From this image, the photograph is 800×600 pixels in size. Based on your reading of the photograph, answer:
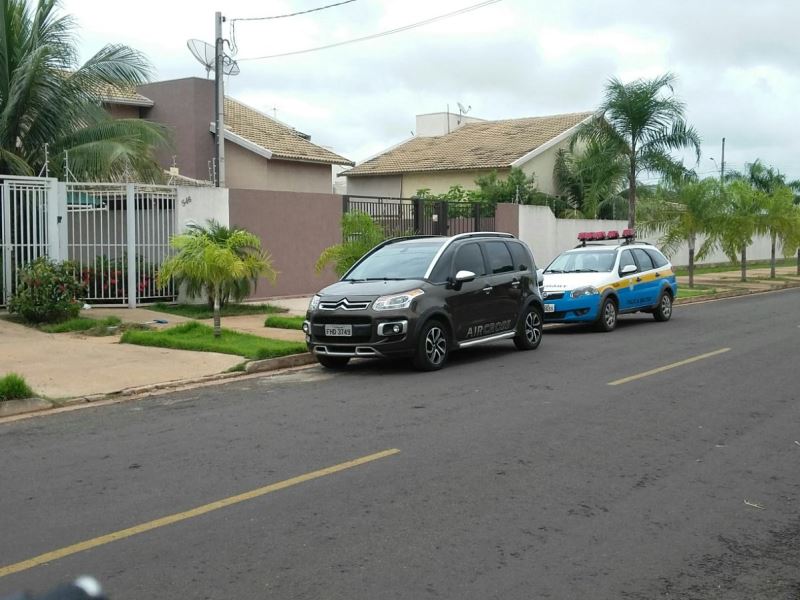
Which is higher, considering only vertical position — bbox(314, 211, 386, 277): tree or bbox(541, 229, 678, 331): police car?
bbox(314, 211, 386, 277): tree

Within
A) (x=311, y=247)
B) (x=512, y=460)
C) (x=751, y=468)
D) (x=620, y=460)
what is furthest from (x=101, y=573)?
(x=311, y=247)

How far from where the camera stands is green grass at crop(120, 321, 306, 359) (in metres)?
12.7

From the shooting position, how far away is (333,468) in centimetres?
681

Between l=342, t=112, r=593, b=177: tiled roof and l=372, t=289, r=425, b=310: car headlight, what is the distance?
2525 cm

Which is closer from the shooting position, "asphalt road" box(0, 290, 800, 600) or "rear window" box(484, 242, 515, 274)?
"asphalt road" box(0, 290, 800, 600)

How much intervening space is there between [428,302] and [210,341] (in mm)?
3723

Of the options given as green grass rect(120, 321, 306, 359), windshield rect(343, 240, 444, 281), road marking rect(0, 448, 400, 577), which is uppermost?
windshield rect(343, 240, 444, 281)

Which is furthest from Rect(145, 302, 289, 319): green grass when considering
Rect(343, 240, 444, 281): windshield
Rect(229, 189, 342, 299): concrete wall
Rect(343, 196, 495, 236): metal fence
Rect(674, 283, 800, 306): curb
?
Rect(674, 283, 800, 306): curb

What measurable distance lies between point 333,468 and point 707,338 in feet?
32.8

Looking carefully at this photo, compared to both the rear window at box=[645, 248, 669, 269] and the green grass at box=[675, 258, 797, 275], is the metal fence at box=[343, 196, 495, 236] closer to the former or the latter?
the rear window at box=[645, 248, 669, 269]

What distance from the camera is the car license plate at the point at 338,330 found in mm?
11484

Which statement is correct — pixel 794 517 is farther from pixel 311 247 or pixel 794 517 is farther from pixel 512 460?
pixel 311 247

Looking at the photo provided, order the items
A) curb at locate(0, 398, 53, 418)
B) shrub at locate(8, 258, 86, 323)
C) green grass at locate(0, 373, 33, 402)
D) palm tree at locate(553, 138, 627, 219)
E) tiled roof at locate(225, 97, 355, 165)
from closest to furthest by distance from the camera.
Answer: curb at locate(0, 398, 53, 418)
green grass at locate(0, 373, 33, 402)
shrub at locate(8, 258, 86, 323)
palm tree at locate(553, 138, 627, 219)
tiled roof at locate(225, 97, 355, 165)

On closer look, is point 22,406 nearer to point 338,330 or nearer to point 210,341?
point 338,330
